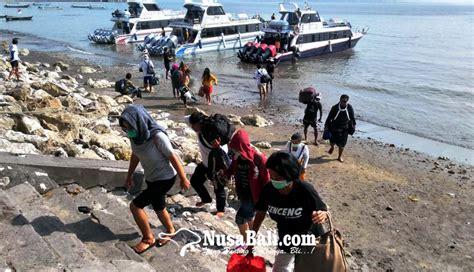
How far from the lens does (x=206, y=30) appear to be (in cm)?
3197

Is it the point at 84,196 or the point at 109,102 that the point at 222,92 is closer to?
the point at 109,102

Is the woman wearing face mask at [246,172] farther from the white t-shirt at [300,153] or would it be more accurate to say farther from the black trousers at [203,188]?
the white t-shirt at [300,153]

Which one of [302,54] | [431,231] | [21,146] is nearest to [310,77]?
[302,54]

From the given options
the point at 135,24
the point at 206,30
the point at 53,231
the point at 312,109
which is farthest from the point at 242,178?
the point at 135,24

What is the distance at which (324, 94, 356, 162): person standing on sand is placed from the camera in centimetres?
912

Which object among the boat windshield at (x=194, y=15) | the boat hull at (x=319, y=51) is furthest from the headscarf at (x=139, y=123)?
the boat windshield at (x=194, y=15)

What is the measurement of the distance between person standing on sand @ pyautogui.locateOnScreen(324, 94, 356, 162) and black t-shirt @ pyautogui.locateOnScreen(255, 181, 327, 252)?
6.00 m

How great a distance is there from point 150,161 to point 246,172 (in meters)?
1.02

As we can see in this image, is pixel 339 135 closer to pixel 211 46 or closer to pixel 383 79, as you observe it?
pixel 383 79

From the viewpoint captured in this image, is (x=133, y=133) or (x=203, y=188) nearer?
(x=133, y=133)

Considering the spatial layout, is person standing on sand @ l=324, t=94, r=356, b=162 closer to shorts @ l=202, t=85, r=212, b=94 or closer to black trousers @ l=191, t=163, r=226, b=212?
black trousers @ l=191, t=163, r=226, b=212

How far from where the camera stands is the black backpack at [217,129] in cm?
494

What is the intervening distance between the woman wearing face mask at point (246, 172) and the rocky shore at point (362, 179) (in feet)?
3.54

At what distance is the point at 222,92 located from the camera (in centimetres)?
1909
